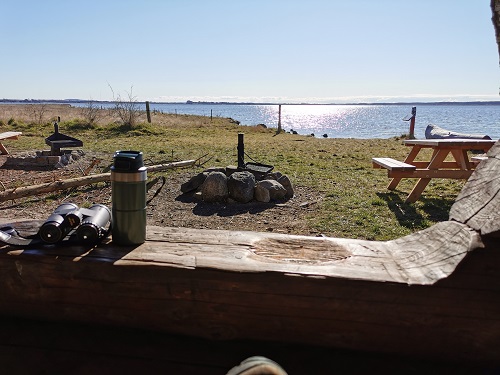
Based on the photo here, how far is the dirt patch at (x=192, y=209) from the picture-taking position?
4973 mm

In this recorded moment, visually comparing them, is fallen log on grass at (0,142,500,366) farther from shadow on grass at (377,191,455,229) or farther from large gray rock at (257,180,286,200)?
large gray rock at (257,180,286,200)

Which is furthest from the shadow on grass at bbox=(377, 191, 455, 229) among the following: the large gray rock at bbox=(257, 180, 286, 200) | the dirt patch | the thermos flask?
the thermos flask

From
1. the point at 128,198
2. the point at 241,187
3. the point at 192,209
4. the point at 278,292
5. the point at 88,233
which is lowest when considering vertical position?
the point at 192,209

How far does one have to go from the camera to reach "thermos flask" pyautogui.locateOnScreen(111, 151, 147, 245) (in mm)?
1666

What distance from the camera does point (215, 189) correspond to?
5.89 meters

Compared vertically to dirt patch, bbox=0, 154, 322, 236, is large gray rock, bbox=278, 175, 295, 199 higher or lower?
higher

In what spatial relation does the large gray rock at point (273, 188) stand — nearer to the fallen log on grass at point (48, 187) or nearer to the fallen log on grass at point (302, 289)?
the fallen log on grass at point (48, 187)

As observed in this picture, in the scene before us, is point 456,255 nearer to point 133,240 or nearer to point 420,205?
point 133,240

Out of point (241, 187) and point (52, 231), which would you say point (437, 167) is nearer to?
point (241, 187)

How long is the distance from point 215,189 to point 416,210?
9.40ft

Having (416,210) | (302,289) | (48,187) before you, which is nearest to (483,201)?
(302,289)

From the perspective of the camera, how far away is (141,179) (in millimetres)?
1692

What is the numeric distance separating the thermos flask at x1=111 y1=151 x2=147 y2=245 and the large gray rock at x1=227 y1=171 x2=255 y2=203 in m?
4.07

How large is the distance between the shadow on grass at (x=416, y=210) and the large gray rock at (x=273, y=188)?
5.15ft
